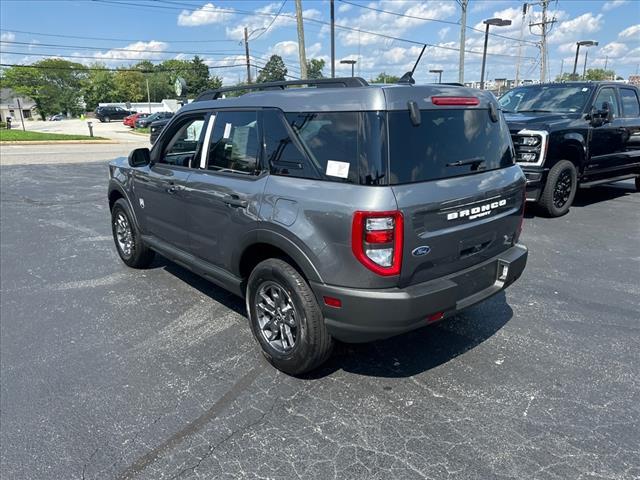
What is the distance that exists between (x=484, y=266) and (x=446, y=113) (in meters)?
1.04

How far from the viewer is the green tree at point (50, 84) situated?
9531 cm

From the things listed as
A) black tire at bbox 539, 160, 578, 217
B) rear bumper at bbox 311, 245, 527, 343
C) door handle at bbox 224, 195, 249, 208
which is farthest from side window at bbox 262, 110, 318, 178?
black tire at bbox 539, 160, 578, 217

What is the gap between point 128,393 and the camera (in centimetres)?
304

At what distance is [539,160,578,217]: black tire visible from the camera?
7.25m

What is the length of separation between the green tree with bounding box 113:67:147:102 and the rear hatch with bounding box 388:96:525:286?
4471 inches

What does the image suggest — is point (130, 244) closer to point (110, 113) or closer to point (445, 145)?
point (445, 145)

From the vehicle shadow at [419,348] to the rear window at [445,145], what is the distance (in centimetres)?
114

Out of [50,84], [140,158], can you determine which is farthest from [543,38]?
[50,84]

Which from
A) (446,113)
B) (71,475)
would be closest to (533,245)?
(446,113)

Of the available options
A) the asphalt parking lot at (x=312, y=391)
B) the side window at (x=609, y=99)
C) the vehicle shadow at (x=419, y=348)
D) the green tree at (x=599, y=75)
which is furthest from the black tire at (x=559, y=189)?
the green tree at (x=599, y=75)

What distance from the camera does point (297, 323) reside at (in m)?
2.97

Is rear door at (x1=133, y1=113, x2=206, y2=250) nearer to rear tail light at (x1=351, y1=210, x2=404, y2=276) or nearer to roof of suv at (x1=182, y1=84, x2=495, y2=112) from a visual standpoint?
roof of suv at (x1=182, y1=84, x2=495, y2=112)

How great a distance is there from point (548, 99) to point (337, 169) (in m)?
7.07

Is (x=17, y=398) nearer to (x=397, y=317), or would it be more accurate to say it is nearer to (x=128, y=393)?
(x=128, y=393)
